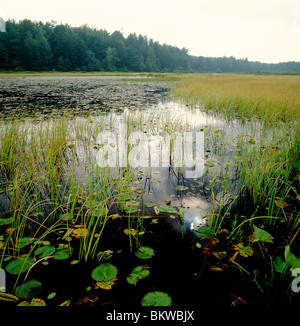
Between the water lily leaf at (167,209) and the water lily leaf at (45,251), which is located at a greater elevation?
the water lily leaf at (167,209)

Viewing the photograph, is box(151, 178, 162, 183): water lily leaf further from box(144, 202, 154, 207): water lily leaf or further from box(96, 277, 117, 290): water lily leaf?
box(96, 277, 117, 290): water lily leaf

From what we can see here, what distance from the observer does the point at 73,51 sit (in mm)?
56969

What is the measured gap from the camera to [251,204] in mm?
2447

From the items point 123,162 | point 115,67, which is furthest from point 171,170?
point 115,67

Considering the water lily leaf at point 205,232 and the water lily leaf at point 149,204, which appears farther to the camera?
the water lily leaf at point 149,204

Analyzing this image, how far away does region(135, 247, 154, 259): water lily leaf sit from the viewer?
168cm

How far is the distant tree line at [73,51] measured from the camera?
45594 millimetres

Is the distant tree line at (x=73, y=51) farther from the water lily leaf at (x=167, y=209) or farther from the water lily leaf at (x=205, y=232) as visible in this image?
the water lily leaf at (x=205, y=232)

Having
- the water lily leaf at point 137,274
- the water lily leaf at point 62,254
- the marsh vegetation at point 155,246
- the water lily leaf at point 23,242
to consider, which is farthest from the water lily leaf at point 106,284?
the water lily leaf at point 23,242

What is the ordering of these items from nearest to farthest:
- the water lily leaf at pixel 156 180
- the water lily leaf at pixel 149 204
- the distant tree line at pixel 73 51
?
the water lily leaf at pixel 149 204 → the water lily leaf at pixel 156 180 → the distant tree line at pixel 73 51

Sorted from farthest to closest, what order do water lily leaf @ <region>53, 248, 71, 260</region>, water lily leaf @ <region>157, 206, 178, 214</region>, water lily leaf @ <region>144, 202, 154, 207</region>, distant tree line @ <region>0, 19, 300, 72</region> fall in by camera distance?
distant tree line @ <region>0, 19, 300, 72</region> < water lily leaf @ <region>144, 202, 154, 207</region> < water lily leaf @ <region>157, 206, 178, 214</region> < water lily leaf @ <region>53, 248, 71, 260</region>

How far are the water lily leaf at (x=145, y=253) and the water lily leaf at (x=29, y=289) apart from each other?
0.75 meters

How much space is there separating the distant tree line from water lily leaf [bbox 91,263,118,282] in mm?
52915

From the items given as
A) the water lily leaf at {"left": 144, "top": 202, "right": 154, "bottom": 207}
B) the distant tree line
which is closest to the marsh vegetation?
the water lily leaf at {"left": 144, "top": 202, "right": 154, "bottom": 207}
